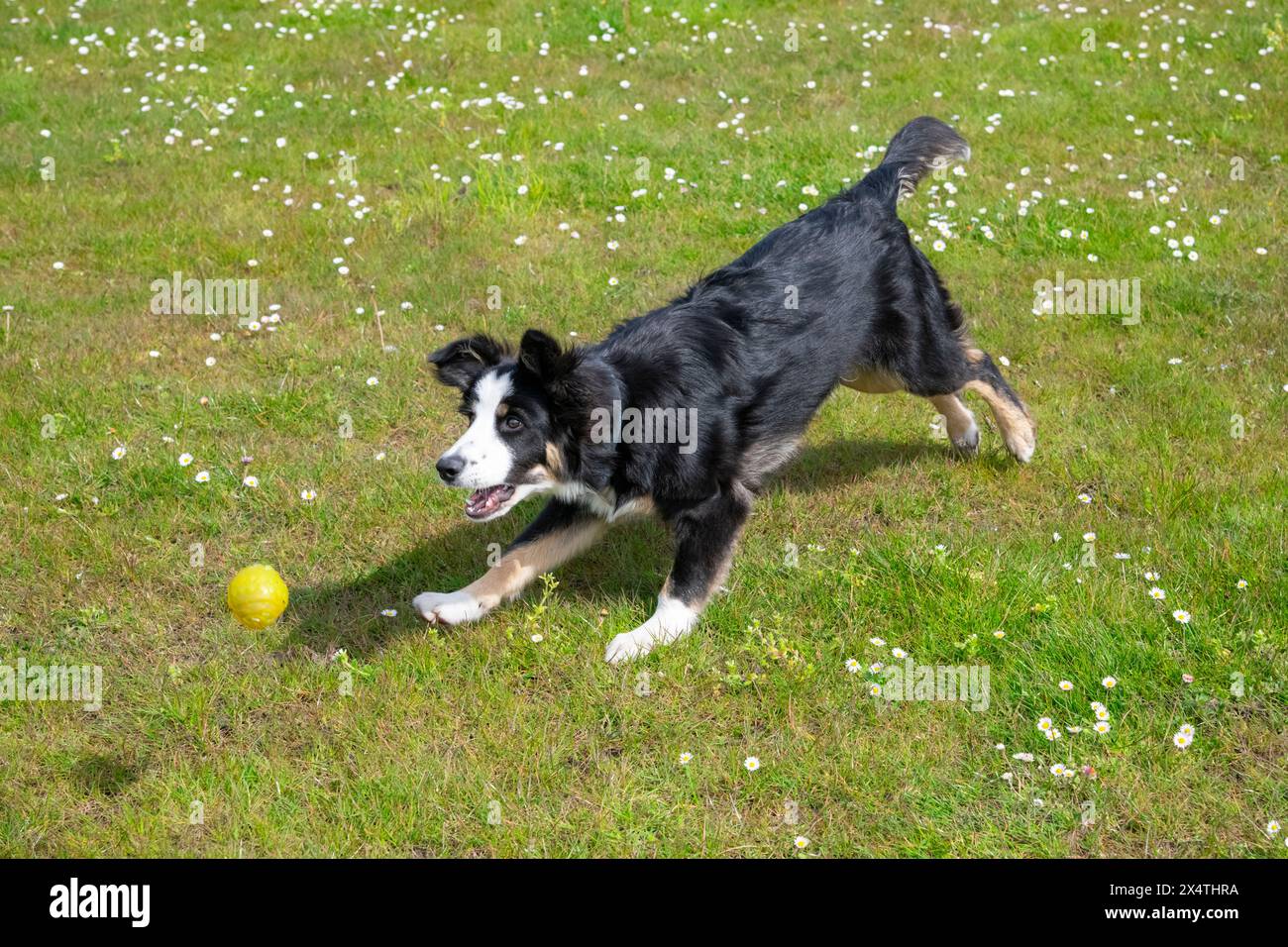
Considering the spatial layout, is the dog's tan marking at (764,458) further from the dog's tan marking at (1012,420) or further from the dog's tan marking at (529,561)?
the dog's tan marking at (1012,420)

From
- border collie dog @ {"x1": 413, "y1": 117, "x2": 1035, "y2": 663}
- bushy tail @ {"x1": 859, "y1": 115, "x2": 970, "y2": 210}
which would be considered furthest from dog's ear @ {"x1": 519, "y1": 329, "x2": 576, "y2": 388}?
bushy tail @ {"x1": 859, "y1": 115, "x2": 970, "y2": 210}

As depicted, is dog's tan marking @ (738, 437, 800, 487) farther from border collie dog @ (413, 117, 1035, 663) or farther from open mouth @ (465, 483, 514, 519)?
open mouth @ (465, 483, 514, 519)

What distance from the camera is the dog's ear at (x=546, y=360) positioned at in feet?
13.9

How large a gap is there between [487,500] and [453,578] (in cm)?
84

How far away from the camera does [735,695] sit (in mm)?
4324

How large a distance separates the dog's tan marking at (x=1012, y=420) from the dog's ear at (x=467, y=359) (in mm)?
2447

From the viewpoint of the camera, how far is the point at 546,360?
4305 millimetres

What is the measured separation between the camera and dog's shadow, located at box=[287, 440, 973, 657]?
480 centimetres

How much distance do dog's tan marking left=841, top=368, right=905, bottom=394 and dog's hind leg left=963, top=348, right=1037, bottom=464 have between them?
1.18 ft

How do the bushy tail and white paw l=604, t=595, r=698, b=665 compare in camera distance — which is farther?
the bushy tail

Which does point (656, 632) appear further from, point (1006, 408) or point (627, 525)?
point (1006, 408)

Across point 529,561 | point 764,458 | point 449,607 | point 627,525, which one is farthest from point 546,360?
→ point 627,525

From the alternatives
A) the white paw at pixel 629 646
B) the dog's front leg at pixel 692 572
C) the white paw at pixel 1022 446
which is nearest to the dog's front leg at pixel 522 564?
the dog's front leg at pixel 692 572
